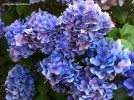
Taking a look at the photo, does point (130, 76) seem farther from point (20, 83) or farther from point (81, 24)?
point (20, 83)

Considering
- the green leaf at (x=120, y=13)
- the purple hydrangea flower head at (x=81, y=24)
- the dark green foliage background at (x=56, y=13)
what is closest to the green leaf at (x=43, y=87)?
the dark green foliage background at (x=56, y=13)

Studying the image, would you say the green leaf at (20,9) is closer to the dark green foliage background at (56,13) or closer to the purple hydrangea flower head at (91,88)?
the dark green foliage background at (56,13)

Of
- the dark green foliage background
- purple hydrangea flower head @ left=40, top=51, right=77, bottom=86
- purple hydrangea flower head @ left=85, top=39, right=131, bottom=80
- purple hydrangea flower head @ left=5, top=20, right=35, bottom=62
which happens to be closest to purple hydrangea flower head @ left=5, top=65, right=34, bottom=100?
the dark green foliage background

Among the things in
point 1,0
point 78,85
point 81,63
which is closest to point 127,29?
point 81,63

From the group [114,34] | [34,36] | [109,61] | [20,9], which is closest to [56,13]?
Answer: [20,9]

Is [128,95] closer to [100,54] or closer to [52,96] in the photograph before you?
[100,54]

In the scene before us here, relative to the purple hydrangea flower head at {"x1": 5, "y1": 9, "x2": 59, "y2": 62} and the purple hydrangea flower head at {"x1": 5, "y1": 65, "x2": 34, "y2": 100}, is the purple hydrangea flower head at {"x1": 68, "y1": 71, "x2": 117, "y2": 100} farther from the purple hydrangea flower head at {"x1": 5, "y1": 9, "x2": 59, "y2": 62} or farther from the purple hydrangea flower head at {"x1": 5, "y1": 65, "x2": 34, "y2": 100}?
the purple hydrangea flower head at {"x1": 5, "y1": 65, "x2": 34, "y2": 100}
